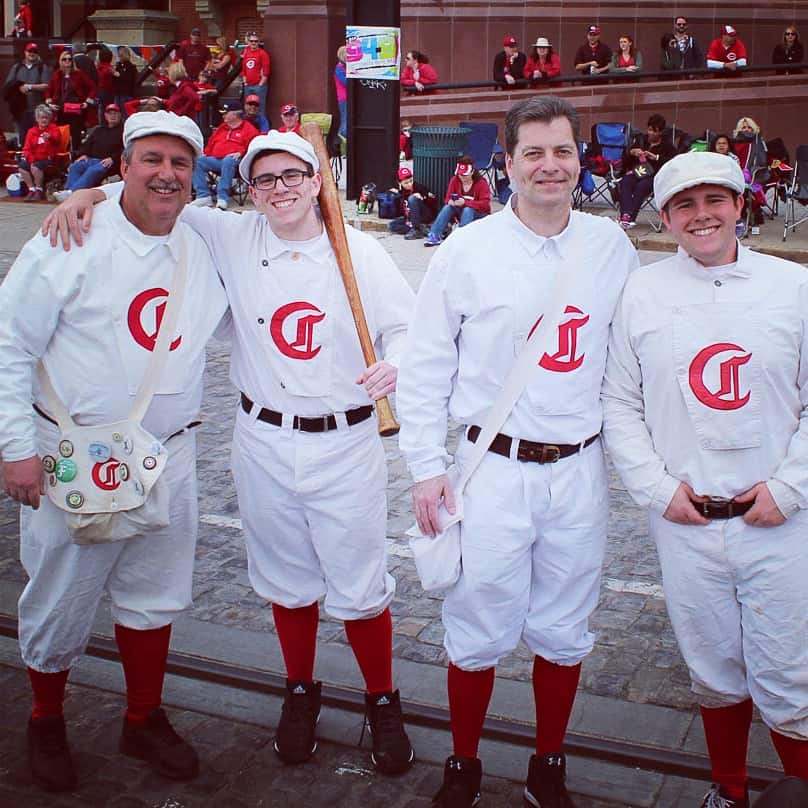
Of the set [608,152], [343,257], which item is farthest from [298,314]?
[608,152]

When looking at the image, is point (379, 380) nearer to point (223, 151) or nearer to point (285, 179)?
point (285, 179)

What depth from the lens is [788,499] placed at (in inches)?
136

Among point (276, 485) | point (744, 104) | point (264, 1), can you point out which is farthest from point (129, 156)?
point (264, 1)

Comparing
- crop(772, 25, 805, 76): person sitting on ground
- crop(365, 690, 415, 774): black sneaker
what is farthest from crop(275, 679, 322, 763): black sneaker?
crop(772, 25, 805, 76): person sitting on ground

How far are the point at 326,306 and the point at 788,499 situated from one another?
5.18ft

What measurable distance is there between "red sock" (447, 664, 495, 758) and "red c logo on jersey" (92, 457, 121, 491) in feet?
3.95

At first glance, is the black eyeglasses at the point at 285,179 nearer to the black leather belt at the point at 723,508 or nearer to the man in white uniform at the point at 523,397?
the man in white uniform at the point at 523,397

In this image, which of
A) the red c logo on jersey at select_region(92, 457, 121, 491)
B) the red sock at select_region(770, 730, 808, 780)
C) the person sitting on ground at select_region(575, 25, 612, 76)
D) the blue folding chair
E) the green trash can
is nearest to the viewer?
the red sock at select_region(770, 730, 808, 780)

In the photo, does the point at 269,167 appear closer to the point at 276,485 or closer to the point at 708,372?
the point at 276,485

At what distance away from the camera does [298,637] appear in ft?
14.2

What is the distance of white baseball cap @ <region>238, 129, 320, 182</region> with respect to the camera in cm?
396

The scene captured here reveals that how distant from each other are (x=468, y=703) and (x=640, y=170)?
43.6ft

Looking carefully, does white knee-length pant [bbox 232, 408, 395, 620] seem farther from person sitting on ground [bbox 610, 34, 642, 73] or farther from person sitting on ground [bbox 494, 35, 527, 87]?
person sitting on ground [bbox 610, 34, 642, 73]

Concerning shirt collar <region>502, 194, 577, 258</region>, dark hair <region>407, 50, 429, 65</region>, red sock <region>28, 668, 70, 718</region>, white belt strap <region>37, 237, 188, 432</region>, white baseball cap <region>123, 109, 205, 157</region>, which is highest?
dark hair <region>407, 50, 429, 65</region>
